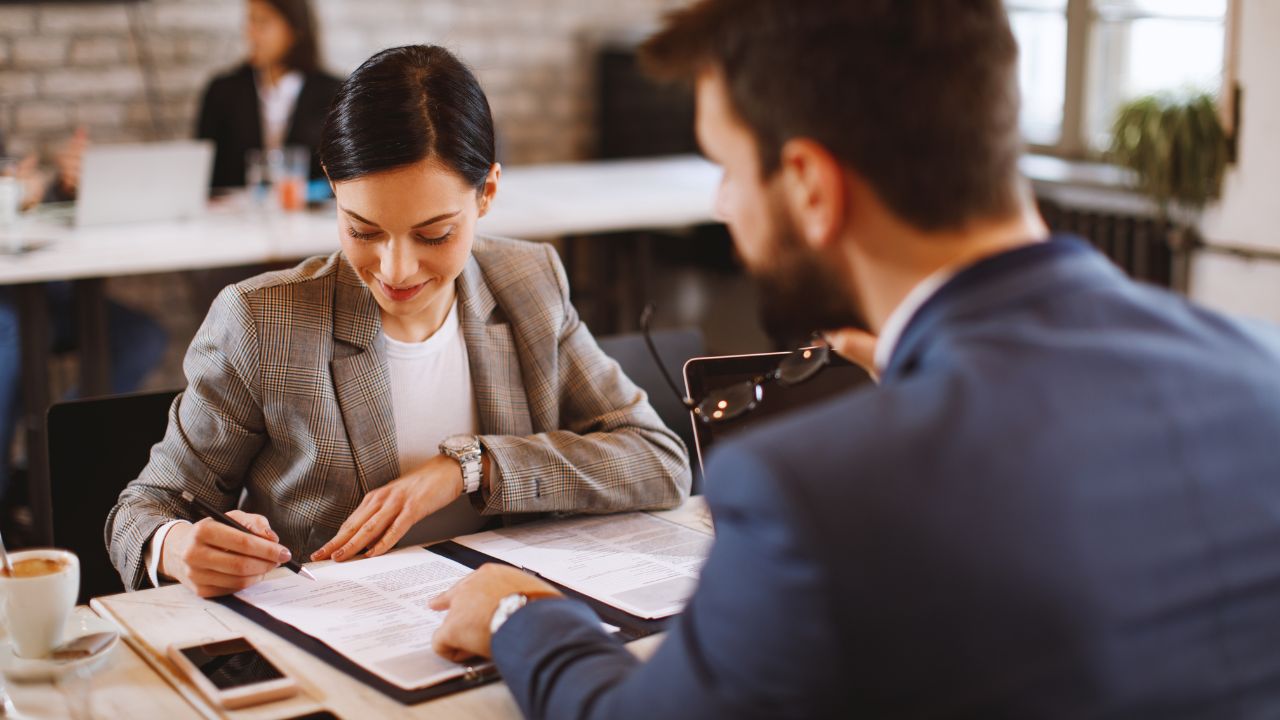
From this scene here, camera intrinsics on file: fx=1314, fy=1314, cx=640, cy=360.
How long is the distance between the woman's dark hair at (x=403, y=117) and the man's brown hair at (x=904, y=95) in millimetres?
732

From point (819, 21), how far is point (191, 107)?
4349 mm

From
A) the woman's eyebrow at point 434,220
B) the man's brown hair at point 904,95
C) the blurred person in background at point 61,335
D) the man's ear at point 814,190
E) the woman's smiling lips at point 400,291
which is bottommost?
the blurred person in background at point 61,335

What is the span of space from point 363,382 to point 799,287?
814 millimetres

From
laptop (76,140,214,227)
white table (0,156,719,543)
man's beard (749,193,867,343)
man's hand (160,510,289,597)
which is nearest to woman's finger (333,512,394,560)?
man's hand (160,510,289,597)

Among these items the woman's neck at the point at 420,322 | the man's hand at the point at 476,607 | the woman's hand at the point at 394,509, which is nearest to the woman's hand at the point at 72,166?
the woman's neck at the point at 420,322

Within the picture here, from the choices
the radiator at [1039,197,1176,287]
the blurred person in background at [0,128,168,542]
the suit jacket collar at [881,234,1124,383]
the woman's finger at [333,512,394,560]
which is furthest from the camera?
the radiator at [1039,197,1176,287]

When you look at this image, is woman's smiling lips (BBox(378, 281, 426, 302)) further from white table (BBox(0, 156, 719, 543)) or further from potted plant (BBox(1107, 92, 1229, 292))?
potted plant (BBox(1107, 92, 1229, 292))

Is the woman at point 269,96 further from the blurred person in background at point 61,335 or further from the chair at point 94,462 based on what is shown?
the chair at point 94,462

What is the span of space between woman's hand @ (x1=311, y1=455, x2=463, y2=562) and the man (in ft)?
1.84

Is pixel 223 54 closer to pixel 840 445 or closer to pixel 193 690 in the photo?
pixel 193 690

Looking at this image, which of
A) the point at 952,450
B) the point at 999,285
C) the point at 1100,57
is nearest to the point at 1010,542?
the point at 952,450

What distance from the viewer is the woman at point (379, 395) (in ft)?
5.20

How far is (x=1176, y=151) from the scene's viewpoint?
3.84 m

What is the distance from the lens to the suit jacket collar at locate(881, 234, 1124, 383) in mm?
916
